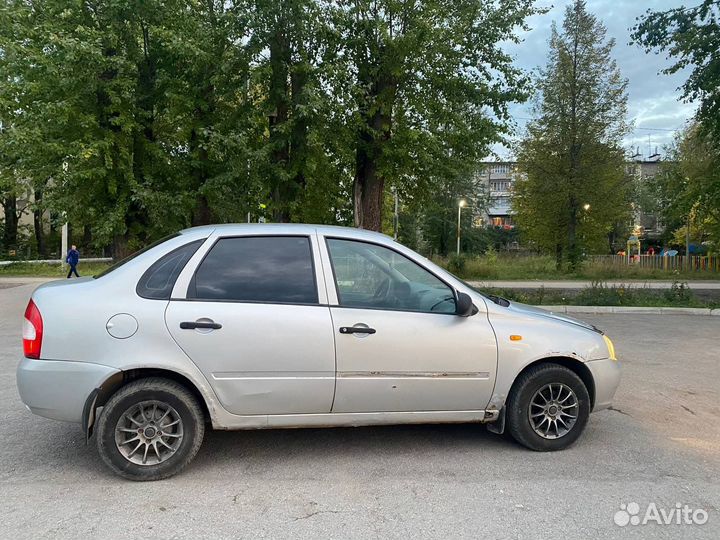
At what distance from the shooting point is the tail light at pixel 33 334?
348 centimetres

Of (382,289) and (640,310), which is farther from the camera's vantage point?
(640,310)

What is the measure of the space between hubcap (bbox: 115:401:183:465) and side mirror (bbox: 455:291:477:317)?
2.18 m

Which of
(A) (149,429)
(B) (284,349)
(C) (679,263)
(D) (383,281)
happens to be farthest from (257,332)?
(C) (679,263)

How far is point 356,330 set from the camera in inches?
146

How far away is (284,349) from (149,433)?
1093 mm

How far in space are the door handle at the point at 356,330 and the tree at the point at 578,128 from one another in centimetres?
2435

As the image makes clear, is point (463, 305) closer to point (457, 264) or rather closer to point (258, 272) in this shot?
point (258, 272)

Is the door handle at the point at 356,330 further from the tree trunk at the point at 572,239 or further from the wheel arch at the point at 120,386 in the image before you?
the tree trunk at the point at 572,239

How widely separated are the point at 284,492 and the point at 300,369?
82 centimetres

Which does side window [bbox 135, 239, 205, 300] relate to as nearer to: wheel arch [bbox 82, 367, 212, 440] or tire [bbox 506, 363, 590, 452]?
wheel arch [bbox 82, 367, 212, 440]

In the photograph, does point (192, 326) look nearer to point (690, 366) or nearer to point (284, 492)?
point (284, 492)

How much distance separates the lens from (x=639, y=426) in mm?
4785

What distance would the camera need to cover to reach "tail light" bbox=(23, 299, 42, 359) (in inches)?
137

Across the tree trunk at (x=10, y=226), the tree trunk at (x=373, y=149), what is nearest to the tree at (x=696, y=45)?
the tree trunk at (x=373, y=149)
